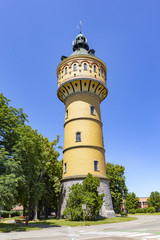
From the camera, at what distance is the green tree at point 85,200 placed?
20.7 m

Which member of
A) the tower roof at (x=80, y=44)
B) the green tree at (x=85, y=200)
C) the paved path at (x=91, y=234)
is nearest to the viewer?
the paved path at (x=91, y=234)

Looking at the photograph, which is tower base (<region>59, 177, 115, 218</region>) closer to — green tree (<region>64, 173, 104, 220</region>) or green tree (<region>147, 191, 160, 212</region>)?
green tree (<region>64, 173, 104, 220</region>)

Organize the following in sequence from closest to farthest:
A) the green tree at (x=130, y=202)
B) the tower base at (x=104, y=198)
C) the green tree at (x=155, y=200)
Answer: the tower base at (x=104, y=198) → the green tree at (x=130, y=202) → the green tree at (x=155, y=200)

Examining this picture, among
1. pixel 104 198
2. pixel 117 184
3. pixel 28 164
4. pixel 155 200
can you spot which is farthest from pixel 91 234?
pixel 155 200

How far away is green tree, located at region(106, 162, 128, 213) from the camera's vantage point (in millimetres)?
36094

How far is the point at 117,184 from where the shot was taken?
3781cm

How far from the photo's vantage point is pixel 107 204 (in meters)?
24.2

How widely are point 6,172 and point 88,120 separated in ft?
45.5

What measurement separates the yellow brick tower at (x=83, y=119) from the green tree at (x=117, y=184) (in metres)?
11.9

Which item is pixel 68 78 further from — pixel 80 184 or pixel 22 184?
pixel 22 184

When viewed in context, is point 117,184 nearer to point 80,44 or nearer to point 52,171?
point 52,171

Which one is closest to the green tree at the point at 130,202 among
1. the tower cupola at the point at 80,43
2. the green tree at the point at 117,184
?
the green tree at the point at 117,184

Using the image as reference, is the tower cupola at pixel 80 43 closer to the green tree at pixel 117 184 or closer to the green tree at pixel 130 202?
the green tree at pixel 117 184

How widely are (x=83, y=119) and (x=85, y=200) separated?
10.8 metres
